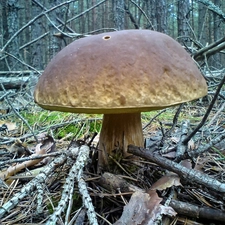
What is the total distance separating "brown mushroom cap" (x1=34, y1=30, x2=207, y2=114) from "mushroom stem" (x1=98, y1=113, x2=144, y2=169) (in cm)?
24

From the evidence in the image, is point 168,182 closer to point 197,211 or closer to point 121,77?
point 197,211

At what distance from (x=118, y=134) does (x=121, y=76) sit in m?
0.37

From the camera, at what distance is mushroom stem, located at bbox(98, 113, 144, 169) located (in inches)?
45.8

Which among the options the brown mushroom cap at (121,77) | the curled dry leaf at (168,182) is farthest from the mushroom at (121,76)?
the curled dry leaf at (168,182)

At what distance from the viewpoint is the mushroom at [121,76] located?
0.86m

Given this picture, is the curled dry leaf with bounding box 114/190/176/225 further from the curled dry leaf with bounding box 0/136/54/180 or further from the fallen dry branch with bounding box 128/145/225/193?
the curled dry leaf with bounding box 0/136/54/180

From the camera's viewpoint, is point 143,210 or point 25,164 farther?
point 25,164

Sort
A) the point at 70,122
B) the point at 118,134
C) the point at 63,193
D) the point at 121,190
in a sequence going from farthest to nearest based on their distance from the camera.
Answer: the point at 70,122 < the point at 118,134 < the point at 121,190 < the point at 63,193

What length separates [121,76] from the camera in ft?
2.83

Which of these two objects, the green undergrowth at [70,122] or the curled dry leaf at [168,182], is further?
the green undergrowth at [70,122]

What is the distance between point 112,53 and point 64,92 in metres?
0.20

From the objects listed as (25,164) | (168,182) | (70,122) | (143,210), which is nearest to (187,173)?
(168,182)

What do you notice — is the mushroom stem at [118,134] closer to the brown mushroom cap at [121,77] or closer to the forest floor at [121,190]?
the forest floor at [121,190]

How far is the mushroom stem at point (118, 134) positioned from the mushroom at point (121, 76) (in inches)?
8.9
